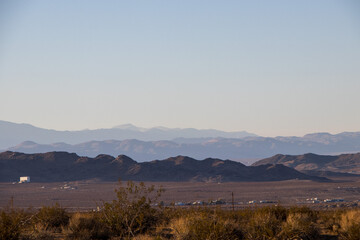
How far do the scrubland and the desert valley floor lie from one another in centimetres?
3453

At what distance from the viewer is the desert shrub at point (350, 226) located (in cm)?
1433

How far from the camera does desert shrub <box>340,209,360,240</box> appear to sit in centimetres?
1433

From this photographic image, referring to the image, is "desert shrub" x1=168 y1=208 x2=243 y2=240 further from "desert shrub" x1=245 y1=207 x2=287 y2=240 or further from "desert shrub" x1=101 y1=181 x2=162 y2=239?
"desert shrub" x1=101 y1=181 x2=162 y2=239

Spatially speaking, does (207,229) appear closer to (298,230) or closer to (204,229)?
(204,229)

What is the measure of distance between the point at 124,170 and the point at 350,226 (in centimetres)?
8238

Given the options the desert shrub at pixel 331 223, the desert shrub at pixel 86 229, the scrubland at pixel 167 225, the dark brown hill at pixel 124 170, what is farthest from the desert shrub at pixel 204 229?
the dark brown hill at pixel 124 170

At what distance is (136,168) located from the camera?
95750mm

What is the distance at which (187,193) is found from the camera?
65062 mm

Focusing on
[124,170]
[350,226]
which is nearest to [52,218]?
[350,226]

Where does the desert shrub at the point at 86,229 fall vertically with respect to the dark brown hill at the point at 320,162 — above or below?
below

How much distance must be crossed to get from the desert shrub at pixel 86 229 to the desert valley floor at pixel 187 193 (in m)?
36.0

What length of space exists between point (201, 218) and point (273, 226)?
2.27 meters

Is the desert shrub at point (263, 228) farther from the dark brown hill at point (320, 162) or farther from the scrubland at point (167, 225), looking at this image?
the dark brown hill at point (320, 162)

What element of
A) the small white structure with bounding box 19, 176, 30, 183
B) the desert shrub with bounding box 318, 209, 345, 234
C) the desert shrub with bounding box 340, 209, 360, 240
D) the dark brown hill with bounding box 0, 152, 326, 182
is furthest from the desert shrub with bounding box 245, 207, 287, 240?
the small white structure with bounding box 19, 176, 30, 183
